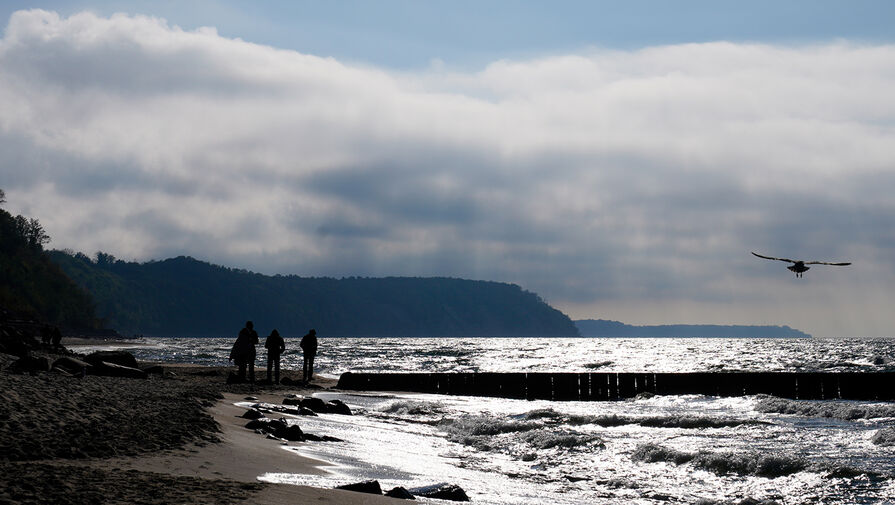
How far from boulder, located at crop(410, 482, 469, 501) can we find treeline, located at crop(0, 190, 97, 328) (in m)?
110

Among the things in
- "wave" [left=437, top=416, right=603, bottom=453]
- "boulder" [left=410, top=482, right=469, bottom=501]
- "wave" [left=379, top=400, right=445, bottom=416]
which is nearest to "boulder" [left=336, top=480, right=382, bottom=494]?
"boulder" [left=410, top=482, right=469, bottom=501]

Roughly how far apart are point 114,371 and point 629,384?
2157 centimetres

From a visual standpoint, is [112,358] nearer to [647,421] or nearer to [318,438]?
[318,438]

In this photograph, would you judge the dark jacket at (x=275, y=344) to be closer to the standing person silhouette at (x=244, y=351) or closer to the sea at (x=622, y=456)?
the standing person silhouette at (x=244, y=351)

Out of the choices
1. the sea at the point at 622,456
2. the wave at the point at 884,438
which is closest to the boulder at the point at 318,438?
the sea at the point at 622,456

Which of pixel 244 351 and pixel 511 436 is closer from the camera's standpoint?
pixel 511 436

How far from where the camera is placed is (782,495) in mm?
11578

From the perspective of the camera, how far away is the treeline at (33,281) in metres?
122

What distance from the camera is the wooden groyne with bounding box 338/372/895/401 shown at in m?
32.3

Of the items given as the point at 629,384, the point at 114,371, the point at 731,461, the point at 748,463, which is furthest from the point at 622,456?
the point at 629,384

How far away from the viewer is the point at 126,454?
8922 mm

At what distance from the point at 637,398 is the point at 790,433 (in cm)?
1506

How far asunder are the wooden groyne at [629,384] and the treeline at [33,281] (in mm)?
86736

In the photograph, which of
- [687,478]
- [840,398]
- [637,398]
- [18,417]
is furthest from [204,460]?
[840,398]
